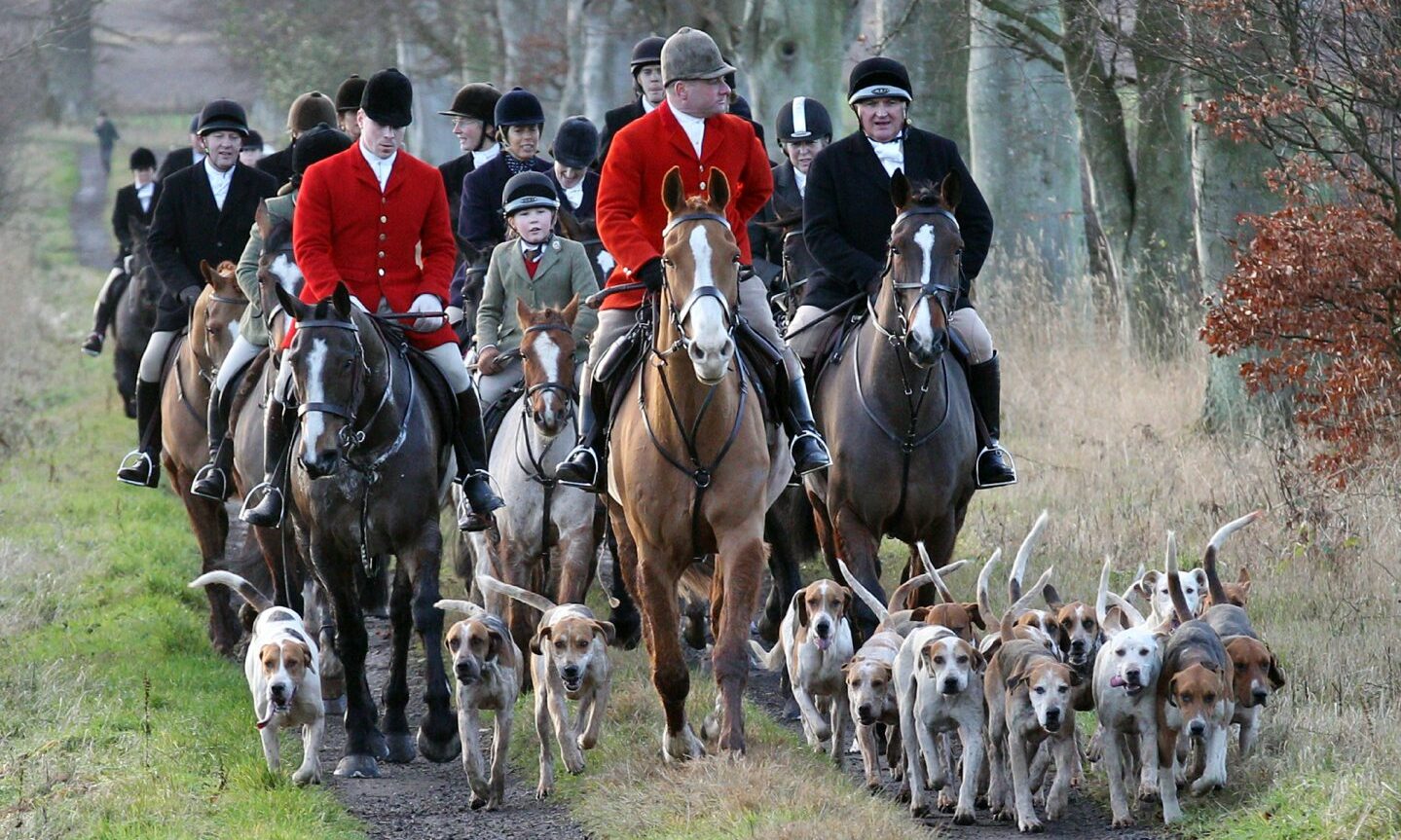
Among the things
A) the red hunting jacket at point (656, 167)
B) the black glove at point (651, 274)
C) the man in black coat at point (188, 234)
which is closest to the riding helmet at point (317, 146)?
the man in black coat at point (188, 234)

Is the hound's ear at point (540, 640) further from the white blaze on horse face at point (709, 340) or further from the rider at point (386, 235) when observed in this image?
the white blaze on horse face at point (709, 340)

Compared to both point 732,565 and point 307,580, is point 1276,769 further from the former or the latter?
point 307,580

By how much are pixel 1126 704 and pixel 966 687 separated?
604mm

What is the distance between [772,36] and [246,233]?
1004 centimetres

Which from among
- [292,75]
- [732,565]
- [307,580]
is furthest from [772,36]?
[292,75]

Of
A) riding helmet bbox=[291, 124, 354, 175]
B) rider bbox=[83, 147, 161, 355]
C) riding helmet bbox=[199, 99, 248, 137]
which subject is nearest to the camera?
riding helmet bbox=[291, 124, 354, 175]

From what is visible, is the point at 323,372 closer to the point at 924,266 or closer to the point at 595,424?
the point at 595,424

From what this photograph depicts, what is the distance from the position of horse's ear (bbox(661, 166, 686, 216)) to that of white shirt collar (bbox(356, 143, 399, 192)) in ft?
7.50

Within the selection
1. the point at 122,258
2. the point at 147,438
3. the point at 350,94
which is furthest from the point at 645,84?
the point at 122,258

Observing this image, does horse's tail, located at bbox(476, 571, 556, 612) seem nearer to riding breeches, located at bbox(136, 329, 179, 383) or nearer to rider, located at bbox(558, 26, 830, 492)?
rider, located at bbox(558, 26, 830, 492)

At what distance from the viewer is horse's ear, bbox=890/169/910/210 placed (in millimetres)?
9656

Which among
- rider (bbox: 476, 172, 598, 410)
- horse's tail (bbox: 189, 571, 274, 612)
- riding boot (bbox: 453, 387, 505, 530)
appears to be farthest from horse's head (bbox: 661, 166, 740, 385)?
rider (bbox: 476, 172, 598, 410)

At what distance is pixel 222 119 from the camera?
13.6 m

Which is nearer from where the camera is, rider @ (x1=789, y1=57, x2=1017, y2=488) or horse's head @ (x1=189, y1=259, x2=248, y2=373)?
rider @ (x1=789, y1=57, x2=1017, y2=488)
